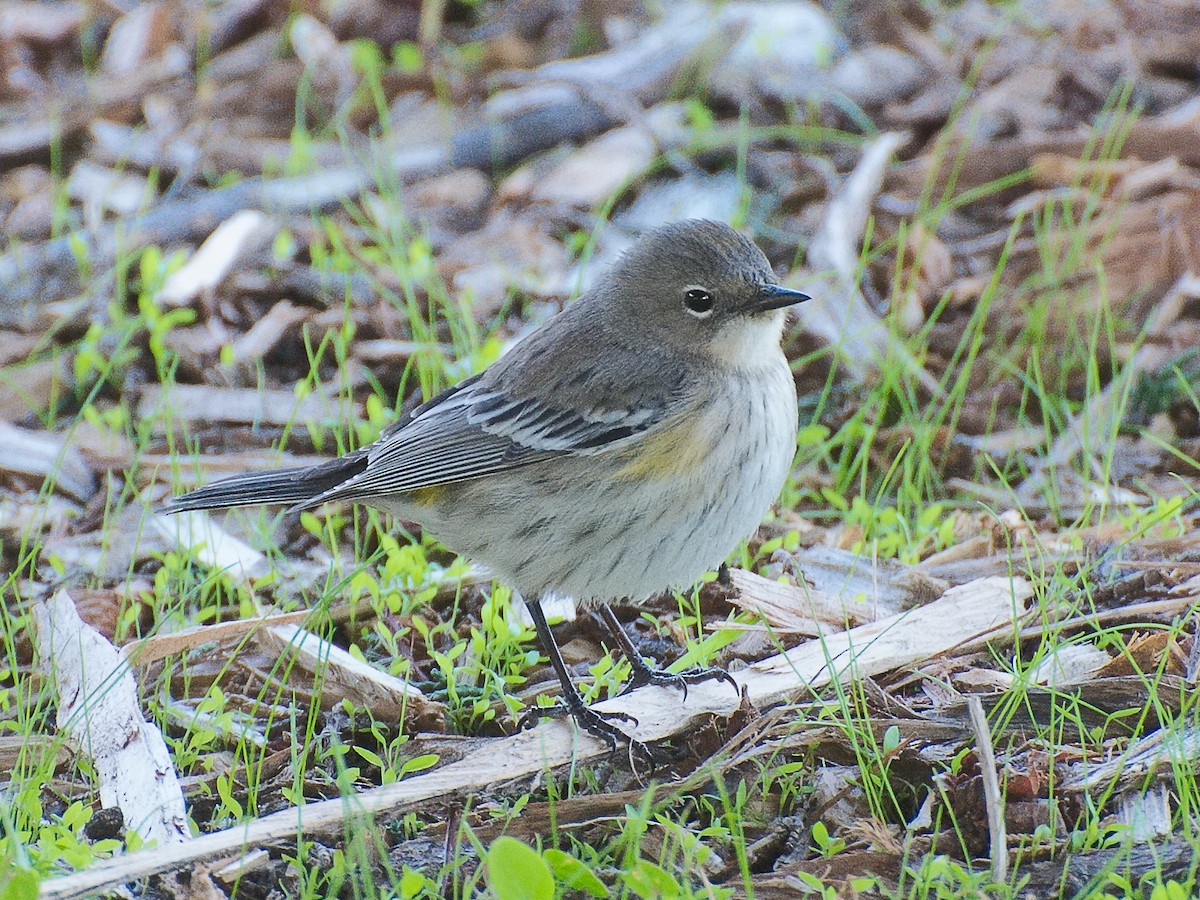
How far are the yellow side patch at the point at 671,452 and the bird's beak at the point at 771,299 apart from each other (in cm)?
48

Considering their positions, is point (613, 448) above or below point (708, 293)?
below

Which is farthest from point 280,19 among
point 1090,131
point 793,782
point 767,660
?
point 793,782

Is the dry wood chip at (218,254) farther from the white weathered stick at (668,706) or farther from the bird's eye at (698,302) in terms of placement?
the white weathered stick at (668,706)

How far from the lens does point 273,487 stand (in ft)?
15.5

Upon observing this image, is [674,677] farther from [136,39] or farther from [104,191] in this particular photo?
[136,39]

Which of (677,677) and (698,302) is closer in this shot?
(677,677)

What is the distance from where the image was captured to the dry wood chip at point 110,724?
3.71 meters

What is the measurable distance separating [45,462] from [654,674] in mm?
2748

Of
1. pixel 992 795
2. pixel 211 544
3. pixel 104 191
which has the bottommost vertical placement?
pixel 211 544

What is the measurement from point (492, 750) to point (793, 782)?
846mm

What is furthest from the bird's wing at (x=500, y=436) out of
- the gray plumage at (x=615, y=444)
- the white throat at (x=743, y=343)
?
the white throat at (x=743, y=343)

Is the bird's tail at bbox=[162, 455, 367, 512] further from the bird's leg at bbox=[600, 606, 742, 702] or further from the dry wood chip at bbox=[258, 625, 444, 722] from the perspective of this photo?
the bird's leg at bbox=[600, 606, 742, 702]

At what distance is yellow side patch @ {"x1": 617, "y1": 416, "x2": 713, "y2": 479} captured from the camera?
4.25 m

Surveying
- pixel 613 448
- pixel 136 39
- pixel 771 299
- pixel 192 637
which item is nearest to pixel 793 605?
pixel 613 448
